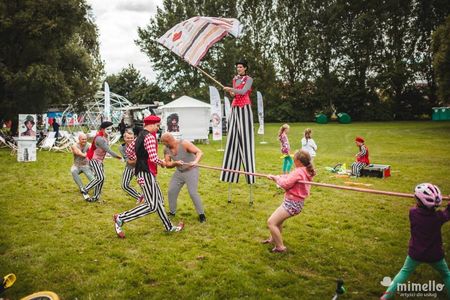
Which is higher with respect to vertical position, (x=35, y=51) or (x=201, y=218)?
(x=35, y=51)

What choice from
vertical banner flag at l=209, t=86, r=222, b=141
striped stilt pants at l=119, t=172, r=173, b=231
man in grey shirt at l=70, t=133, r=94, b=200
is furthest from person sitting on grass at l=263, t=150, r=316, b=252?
vertical banner flag at l=209, t=86, r=222, b=141

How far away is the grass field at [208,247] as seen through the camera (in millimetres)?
4555

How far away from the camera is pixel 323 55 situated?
4956cm

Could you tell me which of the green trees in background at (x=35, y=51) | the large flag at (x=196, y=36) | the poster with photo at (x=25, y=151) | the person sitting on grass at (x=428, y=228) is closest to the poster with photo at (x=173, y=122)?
the green trees in background at (x=35, y=51)

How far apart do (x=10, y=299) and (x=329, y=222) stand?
5717 millimetres

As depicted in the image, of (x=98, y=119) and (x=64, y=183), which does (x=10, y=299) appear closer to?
(x=64, y=183)

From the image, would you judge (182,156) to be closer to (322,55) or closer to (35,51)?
(35,51)

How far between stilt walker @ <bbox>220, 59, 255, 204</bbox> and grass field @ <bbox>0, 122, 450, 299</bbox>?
115cm

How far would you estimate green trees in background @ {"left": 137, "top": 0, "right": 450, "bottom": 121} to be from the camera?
46000 millimetres

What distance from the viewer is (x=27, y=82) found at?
22.0 m

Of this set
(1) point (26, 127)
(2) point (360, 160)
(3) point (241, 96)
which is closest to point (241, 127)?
(3) point (241, 96)

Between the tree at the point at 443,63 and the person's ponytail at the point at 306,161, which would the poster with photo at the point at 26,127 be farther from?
the tree at the point at 443,63

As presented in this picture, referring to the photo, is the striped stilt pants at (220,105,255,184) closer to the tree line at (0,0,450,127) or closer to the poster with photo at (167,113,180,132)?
the poster with photo at (167,113,180,132)

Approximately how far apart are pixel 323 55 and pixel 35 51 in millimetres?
38458
